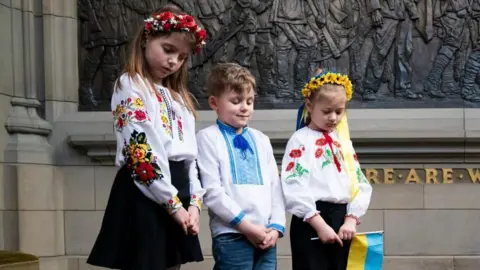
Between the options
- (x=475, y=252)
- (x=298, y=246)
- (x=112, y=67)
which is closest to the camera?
(x=298, y=246)

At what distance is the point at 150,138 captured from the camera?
2850 mm

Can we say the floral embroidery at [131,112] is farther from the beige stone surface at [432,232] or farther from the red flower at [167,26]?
the beige stone surface at [432,232]

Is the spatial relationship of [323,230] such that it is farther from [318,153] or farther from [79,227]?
[79,227]

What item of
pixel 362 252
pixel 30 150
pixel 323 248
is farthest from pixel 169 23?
pixel 30 150

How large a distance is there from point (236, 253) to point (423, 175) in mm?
3473

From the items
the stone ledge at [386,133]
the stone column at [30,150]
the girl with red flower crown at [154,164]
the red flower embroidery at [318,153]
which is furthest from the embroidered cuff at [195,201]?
the stone column at [30,150]

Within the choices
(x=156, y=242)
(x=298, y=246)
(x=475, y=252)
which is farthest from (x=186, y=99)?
(x=475, y=252)

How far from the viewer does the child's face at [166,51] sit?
2.98 m

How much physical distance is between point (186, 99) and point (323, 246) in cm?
104

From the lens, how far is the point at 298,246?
336 centimetres

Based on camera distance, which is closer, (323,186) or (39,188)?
(323,186)

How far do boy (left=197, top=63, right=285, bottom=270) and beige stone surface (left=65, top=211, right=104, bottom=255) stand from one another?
3.28 m

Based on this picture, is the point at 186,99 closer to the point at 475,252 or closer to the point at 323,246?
the point at 323,246

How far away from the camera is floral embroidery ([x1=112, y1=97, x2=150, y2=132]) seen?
2.85 m
